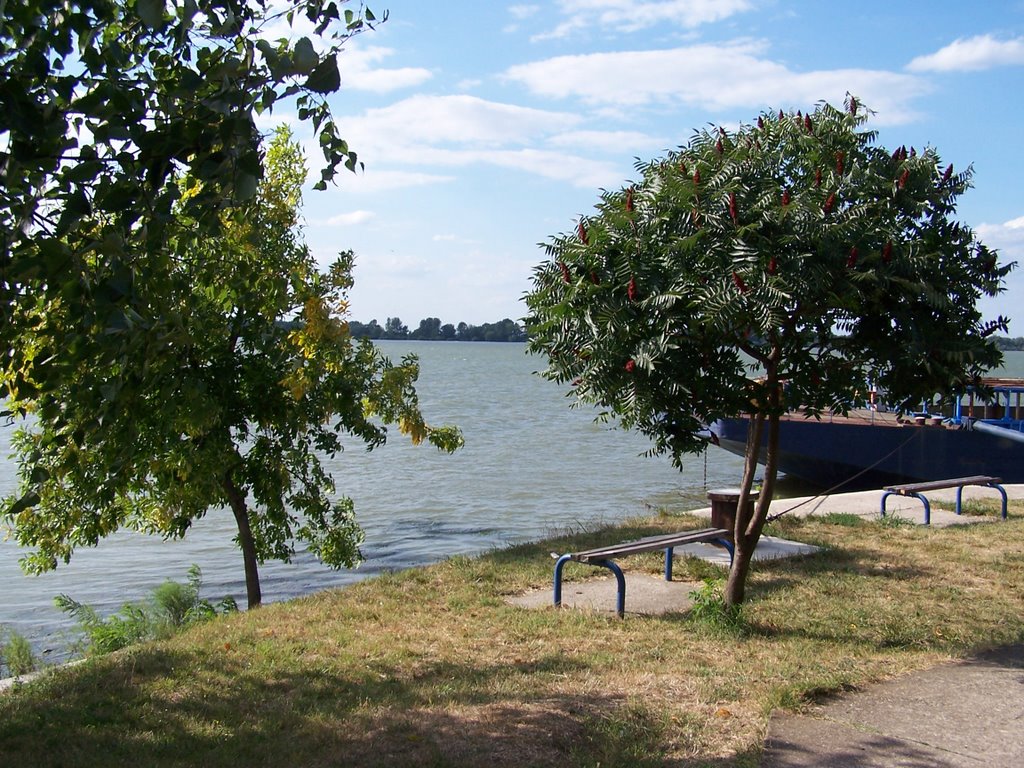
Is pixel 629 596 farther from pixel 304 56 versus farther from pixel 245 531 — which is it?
pixel 304 56

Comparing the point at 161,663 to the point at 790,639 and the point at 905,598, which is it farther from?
the point at 905,598

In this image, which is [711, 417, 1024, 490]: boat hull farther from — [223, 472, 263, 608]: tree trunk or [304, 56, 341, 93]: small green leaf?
[304, 56, 341, 93]: small green leaf

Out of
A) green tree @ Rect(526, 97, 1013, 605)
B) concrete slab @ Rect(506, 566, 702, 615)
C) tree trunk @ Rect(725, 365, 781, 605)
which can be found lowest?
concrete slab @ Rect(506, 566, 702, 615)

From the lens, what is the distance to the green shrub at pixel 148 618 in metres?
9.34

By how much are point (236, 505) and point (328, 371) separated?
1692 mm

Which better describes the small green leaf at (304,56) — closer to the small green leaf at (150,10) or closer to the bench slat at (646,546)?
the small green leaf at (150,10)

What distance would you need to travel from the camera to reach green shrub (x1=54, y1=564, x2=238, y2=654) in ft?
30.7

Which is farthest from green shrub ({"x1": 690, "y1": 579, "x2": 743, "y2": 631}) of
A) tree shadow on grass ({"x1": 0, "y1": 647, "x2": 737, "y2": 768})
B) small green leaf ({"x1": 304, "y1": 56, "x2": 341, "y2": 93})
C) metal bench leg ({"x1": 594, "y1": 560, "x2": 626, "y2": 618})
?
small green leaf ({"x1": 304, "y1": 56, "x2": 341, "y2": 93})

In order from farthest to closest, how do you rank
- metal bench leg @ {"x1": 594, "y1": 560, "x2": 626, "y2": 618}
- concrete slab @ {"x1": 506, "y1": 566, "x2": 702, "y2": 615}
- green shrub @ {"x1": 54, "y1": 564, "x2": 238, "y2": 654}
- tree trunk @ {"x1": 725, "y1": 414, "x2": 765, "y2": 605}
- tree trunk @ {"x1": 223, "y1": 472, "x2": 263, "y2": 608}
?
tree trunk @ {"x1": 223, "y1": 472, "x2": 263, "y2": 608}
green shrub @ {"x1": 54, "y1": 564, "x2": 238, "y2": 654}
concrete slab @ {"x1": 506, "y1": 566, "x2": 702, "y2": 615}
metal bench leg @ {"x1": 594, "y1": 560, "x2": 626, "y2": 618}
tree trunk @ {"x1": 725, "y1": 414, "x2": 765, "y2": 605}

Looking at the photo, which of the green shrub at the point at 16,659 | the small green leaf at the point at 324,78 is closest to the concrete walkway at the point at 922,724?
the small green leaf at the point at 324,78

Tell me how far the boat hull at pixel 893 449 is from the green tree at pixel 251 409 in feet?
51.4

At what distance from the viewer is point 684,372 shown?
6996 millimetres

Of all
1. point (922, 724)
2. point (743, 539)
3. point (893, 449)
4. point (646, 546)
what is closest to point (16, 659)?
point (646, 546)

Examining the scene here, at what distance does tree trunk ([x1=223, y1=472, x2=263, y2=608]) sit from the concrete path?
6.04 m
